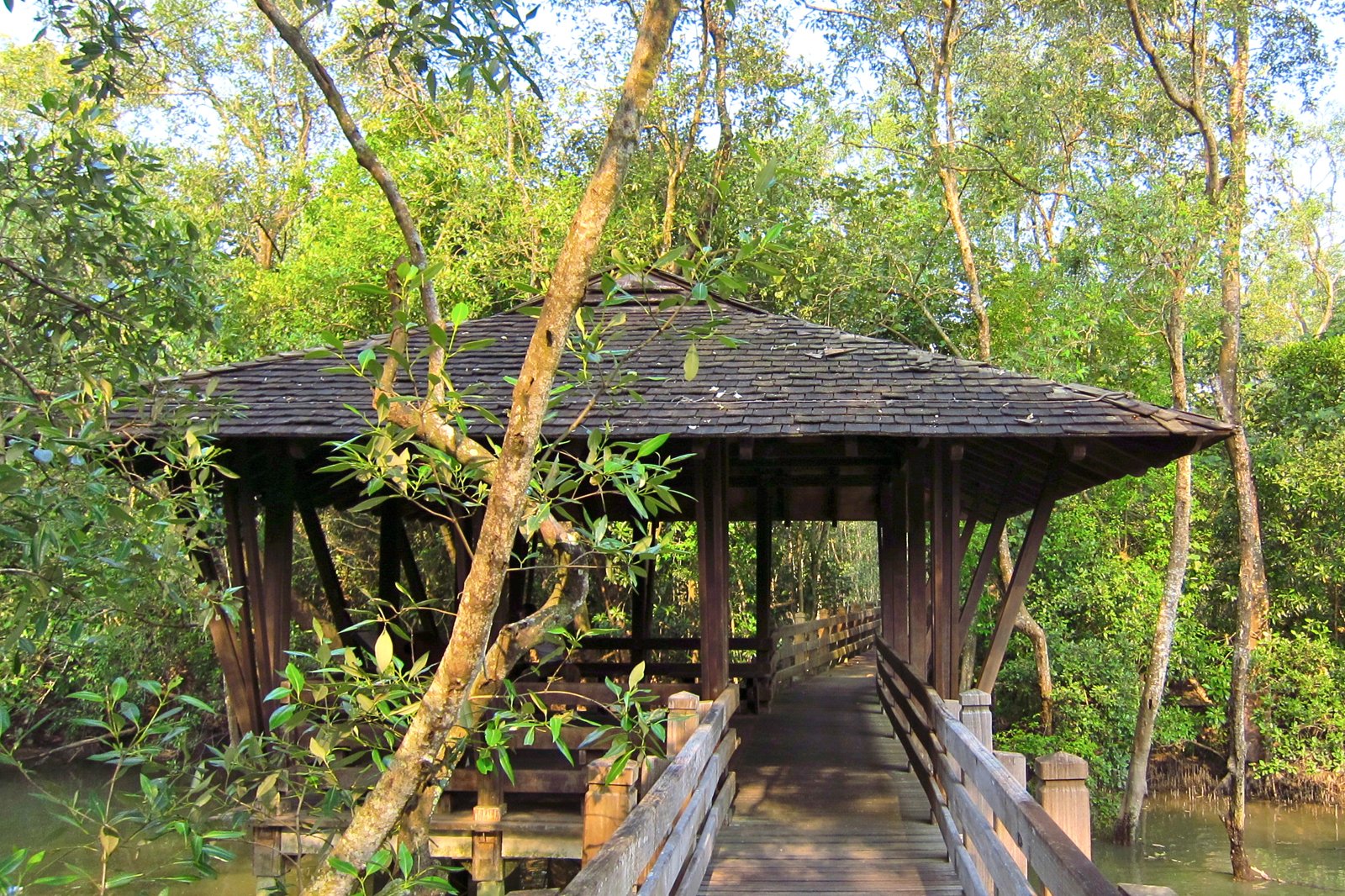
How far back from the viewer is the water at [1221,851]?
13984 millimetres

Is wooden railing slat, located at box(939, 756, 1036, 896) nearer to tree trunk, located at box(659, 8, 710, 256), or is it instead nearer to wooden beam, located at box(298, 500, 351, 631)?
wooden beam, located at box(298, 500, 351, 631)

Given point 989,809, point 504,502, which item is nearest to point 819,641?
point 989,809

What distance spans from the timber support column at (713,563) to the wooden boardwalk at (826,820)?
0.88 meters

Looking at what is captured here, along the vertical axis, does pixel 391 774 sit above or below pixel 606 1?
below

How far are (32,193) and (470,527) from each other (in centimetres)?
475

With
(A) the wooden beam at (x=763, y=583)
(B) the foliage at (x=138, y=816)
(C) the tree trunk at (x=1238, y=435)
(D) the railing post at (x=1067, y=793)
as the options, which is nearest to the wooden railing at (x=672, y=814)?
(B) the foliage at (x=138, y=816)

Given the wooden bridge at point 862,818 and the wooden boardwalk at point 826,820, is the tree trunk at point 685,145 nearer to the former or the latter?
the wooden boardwalk at point 826,820

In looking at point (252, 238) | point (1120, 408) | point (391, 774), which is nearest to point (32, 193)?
point (391, 774)

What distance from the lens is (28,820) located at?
51.0 ft

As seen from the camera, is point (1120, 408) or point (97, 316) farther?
point (1120, 408)

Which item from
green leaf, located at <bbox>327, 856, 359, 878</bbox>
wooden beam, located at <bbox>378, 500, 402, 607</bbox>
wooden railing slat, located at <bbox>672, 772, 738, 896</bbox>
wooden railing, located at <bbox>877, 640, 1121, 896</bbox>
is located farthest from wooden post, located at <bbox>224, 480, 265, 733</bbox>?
green leaf, located at <bbox>327, 856, 359, 878</bbox>

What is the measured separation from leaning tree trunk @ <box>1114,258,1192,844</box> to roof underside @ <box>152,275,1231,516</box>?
807 centimetres

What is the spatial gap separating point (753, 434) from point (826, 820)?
2300 millimetres

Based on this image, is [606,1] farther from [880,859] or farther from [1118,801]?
[880,859]
